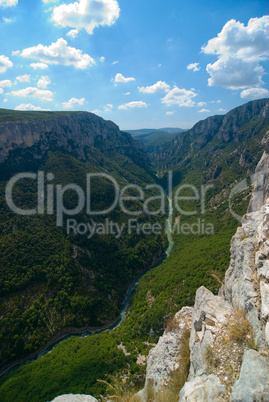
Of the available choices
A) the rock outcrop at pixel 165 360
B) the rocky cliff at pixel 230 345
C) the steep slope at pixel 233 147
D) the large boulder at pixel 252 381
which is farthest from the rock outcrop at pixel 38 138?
the large boulder at pixel 252 381

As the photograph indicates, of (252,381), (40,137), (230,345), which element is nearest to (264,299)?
(230,345)

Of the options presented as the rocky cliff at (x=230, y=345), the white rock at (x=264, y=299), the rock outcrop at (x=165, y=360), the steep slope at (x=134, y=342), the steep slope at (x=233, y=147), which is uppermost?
the steep slope at (x=233, y=147)

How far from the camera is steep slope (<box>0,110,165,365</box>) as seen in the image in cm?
4619

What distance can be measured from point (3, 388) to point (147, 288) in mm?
35313

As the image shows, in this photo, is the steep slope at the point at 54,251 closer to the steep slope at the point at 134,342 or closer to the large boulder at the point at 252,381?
the steep slope at the point at 134,342

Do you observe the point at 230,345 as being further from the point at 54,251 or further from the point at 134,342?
the point at 54,251

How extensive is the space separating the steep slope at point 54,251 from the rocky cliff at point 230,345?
41633 mm

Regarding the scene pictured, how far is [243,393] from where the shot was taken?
272 inches

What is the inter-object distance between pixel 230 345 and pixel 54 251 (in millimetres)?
57900

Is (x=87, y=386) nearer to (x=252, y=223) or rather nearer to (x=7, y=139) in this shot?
(x=252, y=223)

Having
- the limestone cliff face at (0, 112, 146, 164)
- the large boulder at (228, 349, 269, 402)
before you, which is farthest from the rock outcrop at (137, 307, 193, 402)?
the limestone cliff face at (0, 112, 146, 164)

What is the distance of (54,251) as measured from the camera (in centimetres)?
5925

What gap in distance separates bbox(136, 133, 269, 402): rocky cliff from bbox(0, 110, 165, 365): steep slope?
137 ft

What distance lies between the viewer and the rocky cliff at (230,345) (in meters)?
7.58
